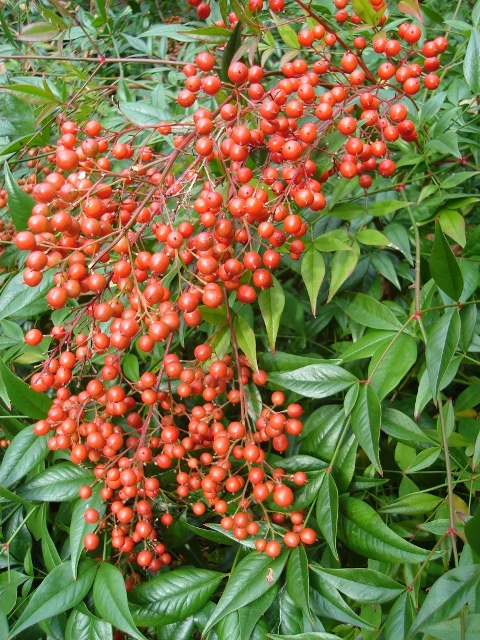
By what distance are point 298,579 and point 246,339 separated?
0.41 m

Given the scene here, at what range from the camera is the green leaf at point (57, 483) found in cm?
100

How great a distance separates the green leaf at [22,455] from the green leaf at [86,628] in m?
0.26

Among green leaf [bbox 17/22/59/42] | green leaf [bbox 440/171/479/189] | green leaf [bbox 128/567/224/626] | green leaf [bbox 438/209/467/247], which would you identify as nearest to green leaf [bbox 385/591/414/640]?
green leaf [bbox 128/567/224/626]

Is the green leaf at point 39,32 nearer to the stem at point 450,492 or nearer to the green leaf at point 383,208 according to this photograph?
the green leaf at point 383,208

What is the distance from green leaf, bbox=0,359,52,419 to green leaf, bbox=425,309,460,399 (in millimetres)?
701

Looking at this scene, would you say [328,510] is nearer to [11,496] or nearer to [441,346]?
[441,346]

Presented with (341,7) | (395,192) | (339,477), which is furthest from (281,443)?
(341,7)

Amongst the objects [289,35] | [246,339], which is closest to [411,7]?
[289,35]

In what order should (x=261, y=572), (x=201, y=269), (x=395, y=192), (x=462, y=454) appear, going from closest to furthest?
(x=201, y=269)
(x=261, y=572)
(x=462, y=454)
(x=395, y=192)

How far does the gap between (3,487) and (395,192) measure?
1.11 metres

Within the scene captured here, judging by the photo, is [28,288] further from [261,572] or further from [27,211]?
[261,572]

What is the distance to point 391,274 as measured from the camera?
120 centimetres

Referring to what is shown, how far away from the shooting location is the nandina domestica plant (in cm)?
84

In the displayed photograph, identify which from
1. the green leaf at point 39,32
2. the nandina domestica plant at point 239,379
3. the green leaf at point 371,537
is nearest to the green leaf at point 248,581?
the nandina domestica plant at point 239,379
